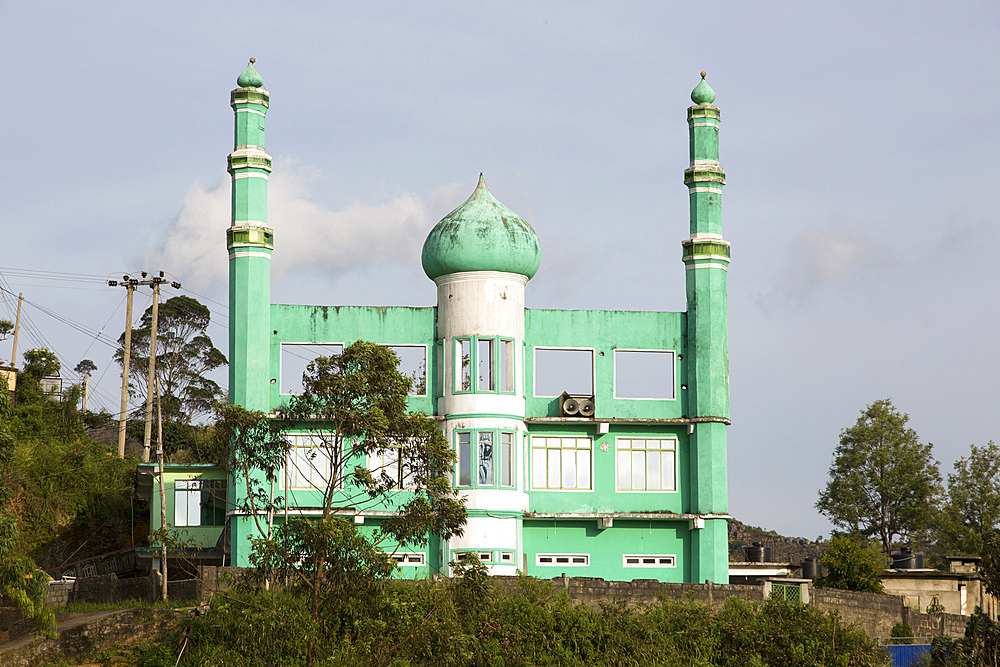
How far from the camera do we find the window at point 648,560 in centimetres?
3931

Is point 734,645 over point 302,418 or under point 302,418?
under

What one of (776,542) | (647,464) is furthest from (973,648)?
(776,542)

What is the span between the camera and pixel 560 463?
39.6 m

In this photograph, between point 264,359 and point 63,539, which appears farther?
point 63,539

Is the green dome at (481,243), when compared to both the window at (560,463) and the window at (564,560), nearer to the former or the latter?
the window at (560,463)

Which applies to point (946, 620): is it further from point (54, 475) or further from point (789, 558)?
point (54, 475)

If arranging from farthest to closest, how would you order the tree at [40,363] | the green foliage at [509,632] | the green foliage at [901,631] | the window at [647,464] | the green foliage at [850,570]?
1. the tree at [40,363]
2. the green foliage at [850,570]
3. the window at [647,464]
4. the green foliage at [901,631]
5. the green foliage at [509,632]

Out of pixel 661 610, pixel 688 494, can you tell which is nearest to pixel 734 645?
pixel 661 610

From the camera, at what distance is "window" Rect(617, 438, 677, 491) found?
3962cm

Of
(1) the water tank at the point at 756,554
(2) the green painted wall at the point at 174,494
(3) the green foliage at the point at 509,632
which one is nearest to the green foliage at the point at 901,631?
(3) the green foliage at the point at 509,632

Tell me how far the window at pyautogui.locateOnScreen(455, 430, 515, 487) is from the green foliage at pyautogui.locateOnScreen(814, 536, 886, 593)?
11.0 meters

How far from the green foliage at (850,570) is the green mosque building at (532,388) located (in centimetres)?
450

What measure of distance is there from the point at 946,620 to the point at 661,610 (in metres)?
10.6

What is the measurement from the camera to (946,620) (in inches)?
1496
